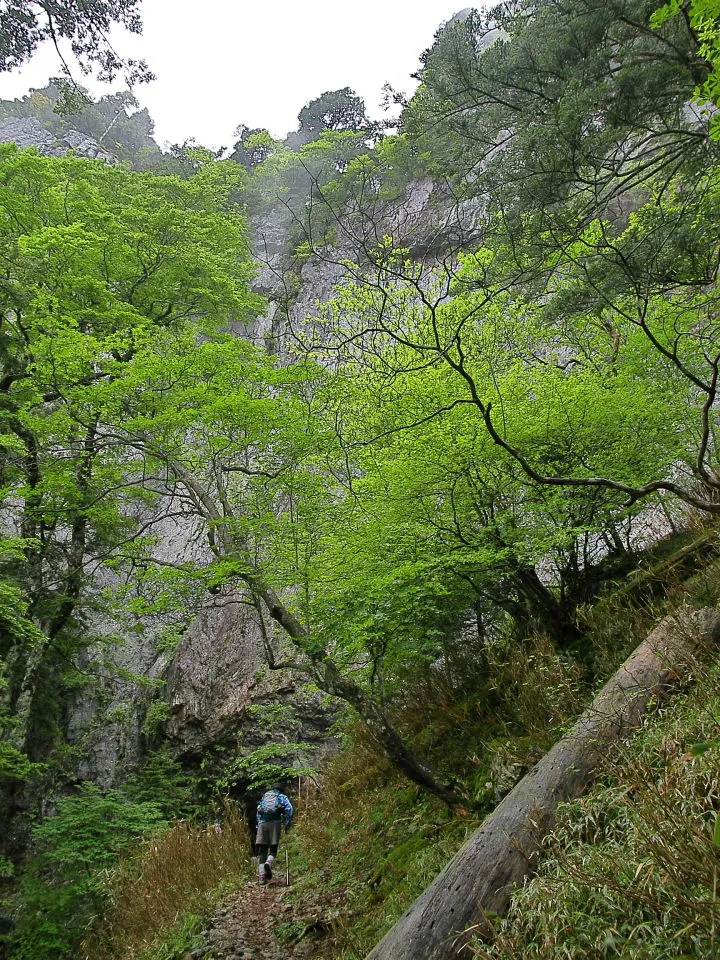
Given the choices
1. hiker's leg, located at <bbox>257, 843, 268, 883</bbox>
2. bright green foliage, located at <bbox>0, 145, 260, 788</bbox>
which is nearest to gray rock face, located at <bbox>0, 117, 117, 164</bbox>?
bright green foliage, located at <bbox>0, 145, 260, 788</bbox>

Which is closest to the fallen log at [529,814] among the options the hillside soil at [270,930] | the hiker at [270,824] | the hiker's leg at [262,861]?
the hillside soil at [270,930]

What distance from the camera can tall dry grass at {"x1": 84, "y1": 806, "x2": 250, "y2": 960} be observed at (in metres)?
6.00

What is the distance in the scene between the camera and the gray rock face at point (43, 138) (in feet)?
87.9

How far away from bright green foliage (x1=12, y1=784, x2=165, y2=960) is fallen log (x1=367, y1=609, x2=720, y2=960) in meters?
5.43

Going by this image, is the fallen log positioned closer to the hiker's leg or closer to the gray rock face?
the hiker's leg

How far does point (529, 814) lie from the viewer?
3.45m

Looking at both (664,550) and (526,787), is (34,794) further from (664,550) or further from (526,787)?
(664,550)

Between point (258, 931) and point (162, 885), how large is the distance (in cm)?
221

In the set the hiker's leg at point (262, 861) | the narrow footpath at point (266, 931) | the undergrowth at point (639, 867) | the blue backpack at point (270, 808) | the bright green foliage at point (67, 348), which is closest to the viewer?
the undergrowth at point (639, 867)

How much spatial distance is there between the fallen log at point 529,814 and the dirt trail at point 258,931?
1.49 meters

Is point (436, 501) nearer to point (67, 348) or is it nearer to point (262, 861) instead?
point (262, 861)

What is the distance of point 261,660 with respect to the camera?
12.8 metres

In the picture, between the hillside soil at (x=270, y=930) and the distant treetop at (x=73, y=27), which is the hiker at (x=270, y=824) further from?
the distant treetop at (x=73, y=27)

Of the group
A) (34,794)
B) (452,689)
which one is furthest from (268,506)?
(34,794)
